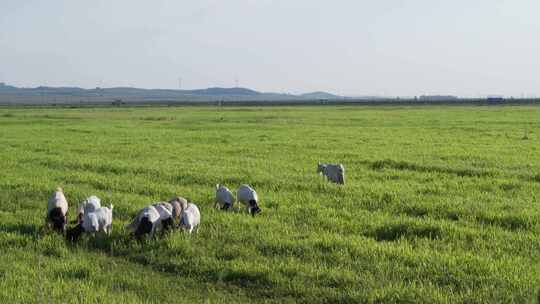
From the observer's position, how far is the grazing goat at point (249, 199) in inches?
520

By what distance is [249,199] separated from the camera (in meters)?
13.3

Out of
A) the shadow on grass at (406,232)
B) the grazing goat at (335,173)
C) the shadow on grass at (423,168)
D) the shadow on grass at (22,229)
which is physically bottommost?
the shadow on grass at (22,229)

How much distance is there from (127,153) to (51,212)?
15.3 m

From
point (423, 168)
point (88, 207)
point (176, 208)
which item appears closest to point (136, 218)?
point (176, 208)

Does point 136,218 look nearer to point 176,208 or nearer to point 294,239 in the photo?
point 176,208

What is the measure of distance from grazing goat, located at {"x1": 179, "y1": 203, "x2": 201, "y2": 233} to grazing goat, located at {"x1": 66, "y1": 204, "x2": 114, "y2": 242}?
58.2 inches

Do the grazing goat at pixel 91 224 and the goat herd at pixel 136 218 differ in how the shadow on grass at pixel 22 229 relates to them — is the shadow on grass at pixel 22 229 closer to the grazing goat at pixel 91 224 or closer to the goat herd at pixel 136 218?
the goat herd at pixel 136 218

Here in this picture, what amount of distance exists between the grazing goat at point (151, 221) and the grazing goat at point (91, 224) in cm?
47

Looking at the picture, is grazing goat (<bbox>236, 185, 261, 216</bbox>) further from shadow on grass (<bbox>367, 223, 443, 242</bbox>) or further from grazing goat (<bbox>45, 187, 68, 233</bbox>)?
grazing goat (<bbox>45, 187, 68, 233</bbox>)

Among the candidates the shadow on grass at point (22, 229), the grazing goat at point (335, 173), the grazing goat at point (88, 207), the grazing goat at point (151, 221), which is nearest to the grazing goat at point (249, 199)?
the grazing goat at point (151, 221)

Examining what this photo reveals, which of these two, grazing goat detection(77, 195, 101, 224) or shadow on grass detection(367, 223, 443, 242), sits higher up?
grazing goat detection(77, 195, 101, 224)

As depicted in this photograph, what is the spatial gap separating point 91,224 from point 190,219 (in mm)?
1869

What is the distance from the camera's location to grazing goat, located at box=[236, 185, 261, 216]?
13195 millimetres

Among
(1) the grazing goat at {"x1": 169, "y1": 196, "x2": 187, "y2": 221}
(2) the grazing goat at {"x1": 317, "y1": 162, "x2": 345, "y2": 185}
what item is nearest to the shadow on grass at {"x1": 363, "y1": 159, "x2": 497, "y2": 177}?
(2) the grazing goat at {"x1": 317, "y1": 162, "x2": 345, "y2": 185}
